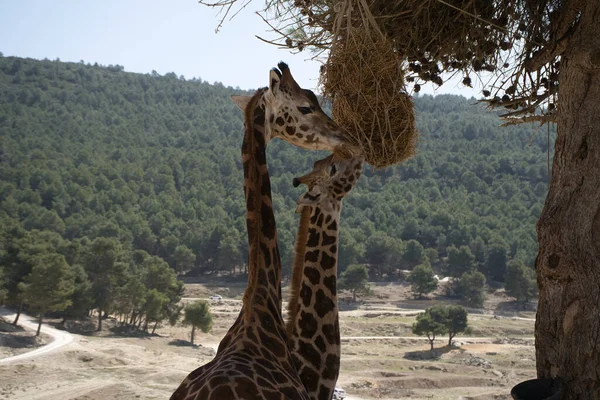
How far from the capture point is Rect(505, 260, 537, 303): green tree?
142 ft

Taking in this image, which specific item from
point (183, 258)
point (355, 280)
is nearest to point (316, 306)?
point (355, 280)

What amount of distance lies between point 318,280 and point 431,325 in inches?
1269

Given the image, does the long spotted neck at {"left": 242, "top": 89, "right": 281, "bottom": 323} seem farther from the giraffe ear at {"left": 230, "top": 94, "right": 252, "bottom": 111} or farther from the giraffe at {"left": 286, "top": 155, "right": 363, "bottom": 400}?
the giraffe at {"left": 286, "top": 155, "right": 363, "bottom": 400}

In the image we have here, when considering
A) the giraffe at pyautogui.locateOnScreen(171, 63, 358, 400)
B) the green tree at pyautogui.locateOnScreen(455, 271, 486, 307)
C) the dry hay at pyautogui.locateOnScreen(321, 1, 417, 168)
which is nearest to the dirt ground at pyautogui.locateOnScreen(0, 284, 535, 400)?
the green tree at pyautogui.locateOnScreen(455, 271, 486, 307)

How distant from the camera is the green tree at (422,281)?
4419cm

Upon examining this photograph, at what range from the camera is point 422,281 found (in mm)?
44469

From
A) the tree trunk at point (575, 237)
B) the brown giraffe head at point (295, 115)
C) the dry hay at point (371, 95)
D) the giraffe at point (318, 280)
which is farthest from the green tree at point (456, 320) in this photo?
the brown giraffe head at point (295, 115)

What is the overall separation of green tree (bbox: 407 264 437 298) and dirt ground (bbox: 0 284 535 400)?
177 cm

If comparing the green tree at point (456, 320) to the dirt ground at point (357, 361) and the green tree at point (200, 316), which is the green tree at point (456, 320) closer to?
the dirt ground at point (357, 361)

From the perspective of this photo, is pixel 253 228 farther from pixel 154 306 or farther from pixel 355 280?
pixel 355 280

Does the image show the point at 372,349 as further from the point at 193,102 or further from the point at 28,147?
the point at 193,102

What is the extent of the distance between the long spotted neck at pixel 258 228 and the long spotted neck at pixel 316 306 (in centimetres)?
32

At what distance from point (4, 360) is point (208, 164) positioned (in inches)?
1833

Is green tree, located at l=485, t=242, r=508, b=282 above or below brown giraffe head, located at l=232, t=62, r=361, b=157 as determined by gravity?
below
